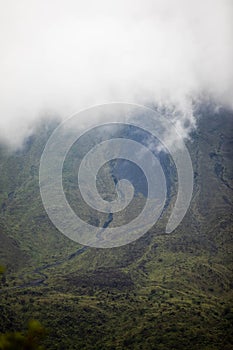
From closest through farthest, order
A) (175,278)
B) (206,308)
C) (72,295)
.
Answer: (206,308) → (72,295) → (175,278)

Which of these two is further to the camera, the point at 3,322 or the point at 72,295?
the point at 72,295

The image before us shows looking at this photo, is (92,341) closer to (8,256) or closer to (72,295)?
(72,295)

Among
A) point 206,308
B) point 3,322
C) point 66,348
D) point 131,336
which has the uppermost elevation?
point 206,308

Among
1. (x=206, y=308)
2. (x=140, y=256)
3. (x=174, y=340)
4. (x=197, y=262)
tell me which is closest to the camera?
(x=174, y=340)

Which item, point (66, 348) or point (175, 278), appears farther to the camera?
point (175, 278)

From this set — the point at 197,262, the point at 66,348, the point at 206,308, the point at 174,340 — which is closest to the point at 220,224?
the point at 197,262

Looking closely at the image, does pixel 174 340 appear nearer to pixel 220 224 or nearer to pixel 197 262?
pixel 197 262

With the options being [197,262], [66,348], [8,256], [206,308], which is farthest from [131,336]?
[8,256]

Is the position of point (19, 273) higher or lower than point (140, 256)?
lower

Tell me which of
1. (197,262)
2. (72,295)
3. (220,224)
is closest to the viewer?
(72,295)
